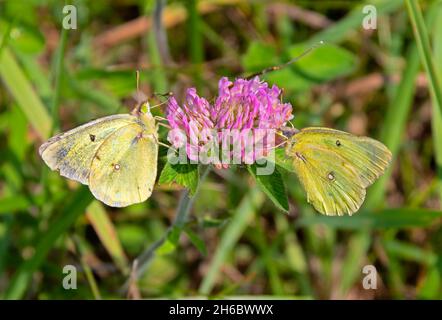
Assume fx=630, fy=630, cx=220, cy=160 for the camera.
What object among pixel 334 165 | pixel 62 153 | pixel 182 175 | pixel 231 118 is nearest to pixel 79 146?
pixel 62 153

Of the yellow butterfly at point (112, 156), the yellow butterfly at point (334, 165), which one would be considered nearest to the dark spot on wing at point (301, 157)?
the yellow butterfly at point (334, 165)

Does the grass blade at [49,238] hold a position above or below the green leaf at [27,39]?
below

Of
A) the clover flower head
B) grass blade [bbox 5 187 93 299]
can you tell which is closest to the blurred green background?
grass blade [bbox 5 187 93 299]

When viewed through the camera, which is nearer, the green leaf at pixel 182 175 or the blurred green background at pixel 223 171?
the green leaf at pixel 182 175

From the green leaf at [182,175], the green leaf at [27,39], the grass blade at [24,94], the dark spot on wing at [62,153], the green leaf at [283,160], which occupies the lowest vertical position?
the green leaf at [182,175]

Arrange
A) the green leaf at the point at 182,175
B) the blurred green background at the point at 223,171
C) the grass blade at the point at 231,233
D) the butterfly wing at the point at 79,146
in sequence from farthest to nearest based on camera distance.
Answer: the grass blade at the point at 231,233, the blurred green background at the point at 223,171, the butterfly wing at the point at 79,146, the green leaf at the point at 182,175

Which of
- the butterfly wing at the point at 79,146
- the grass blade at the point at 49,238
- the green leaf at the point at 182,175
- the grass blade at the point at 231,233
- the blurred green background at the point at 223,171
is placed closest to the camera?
the green leaf at the point at 182,175

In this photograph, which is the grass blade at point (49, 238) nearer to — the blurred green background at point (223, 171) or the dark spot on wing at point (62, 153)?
the blurred green background at point (223, 171)
